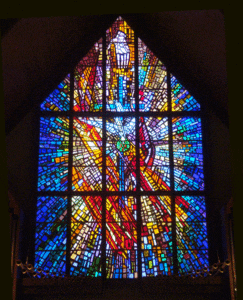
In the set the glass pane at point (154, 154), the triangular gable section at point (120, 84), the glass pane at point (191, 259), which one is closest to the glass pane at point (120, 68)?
the triangular gable section at point (120, 84)

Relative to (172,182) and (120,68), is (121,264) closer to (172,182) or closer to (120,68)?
(172,182)

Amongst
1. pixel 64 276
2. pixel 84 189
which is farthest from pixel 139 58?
pixel 64 276

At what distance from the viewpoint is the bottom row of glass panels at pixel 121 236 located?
6289mm

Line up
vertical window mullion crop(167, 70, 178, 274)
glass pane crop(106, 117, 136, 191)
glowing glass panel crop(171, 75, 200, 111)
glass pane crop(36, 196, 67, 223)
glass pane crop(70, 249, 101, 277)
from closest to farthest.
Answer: glass pane crop(70, 249, 101, 277) → vertical window mullion crop(167, 70, 178, 274) → glass pane crop(36, 196, 67, 223) → glass pane crop(106, 117, 136, 191) → glowing glass panel crop(171, 75, 200, 111)

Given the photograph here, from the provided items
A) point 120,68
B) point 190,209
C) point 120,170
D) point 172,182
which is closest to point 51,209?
point 120,170

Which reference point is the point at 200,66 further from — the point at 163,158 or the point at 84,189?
the point at 84,189

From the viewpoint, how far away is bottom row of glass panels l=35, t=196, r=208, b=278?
6.29 metres

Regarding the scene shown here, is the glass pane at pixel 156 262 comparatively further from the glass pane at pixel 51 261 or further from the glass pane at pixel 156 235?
the glass pane at pixel 51 261

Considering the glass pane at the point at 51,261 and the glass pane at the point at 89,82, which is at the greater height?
the glass pane at the point at 89,82

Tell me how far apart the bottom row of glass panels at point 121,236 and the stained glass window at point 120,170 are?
0.01 meters

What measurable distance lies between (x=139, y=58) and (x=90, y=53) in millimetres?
748

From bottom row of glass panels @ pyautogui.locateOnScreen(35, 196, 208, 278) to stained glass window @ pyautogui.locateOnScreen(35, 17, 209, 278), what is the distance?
1 cm

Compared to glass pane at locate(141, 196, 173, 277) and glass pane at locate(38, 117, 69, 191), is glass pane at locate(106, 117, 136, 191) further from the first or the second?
glass pane at locate(38, 117, 69, 191)

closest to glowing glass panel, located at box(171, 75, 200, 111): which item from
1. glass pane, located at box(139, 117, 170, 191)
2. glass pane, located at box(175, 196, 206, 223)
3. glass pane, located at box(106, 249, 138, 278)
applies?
glass pane, located at box(139, 117, 170, 191)
